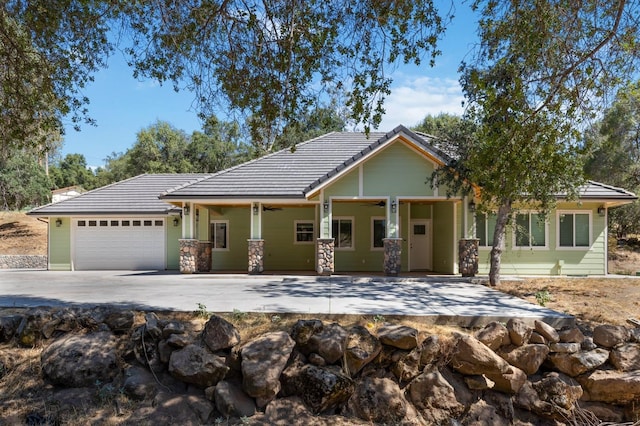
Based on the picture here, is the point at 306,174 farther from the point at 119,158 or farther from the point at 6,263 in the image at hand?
the point at 119,158

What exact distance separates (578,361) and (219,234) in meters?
13.6

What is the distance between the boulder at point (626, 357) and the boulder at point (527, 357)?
3.51 feet

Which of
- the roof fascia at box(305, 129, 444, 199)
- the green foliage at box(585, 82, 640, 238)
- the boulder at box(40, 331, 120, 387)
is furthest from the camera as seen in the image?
the green foliage at box(585, 82, 640, 238)

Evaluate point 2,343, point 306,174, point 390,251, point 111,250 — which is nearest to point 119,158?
point 111,250

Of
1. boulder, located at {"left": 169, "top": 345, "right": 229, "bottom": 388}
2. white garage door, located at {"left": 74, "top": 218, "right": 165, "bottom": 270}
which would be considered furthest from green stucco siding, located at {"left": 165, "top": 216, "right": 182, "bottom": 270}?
boulder, located at {"left": 169, "top": 345, "right": 229, "bottom": 388}

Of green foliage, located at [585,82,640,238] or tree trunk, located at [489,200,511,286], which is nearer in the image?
tree trunk, located at [489,200,511,286]

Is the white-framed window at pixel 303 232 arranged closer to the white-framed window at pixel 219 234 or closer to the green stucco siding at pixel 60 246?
the white-framed window at pixel 219 234

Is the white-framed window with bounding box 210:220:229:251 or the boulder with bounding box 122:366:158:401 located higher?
the white-framed window with bounding box 210:220:229:251

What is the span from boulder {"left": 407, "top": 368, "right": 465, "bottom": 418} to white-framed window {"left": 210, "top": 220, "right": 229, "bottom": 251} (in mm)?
12160

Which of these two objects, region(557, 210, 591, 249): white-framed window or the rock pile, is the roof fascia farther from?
the rock pile

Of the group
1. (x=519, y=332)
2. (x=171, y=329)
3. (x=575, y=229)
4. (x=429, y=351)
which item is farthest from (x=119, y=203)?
(x=575, y=229)

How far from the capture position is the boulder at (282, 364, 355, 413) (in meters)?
Result: 5.76

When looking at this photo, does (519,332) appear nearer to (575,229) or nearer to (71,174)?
(575,229)

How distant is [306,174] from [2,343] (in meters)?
11.0
